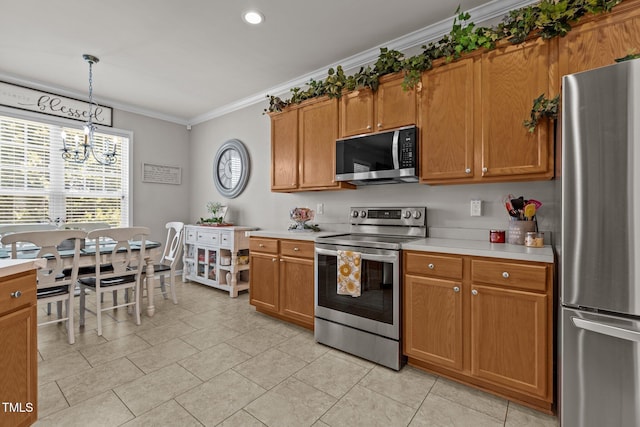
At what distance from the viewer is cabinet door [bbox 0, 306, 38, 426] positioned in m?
1.35

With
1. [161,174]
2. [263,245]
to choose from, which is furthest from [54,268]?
[161,174]

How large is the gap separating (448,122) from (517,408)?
1.91m

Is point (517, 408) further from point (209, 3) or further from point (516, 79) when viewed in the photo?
point (209, 3)

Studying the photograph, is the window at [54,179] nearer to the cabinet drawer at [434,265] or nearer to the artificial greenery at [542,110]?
the cabinet drawer at [434,265]

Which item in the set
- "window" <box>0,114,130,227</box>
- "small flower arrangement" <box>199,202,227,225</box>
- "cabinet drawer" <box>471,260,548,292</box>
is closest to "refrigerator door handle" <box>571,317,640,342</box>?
"cabinet drawer" <box>471,260,548,292</box>

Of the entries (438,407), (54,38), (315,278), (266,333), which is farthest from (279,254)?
(54,38)

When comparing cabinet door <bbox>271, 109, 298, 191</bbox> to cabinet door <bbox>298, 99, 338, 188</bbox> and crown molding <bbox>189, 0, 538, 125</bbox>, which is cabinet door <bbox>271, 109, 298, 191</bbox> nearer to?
cabinet door <bbox>298, 99, 338, 188</bbox>

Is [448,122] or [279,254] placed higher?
[448,122]

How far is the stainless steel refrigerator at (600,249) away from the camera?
4.04 feet

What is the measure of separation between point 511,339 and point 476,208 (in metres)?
1.02

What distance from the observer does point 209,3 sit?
2.36 m

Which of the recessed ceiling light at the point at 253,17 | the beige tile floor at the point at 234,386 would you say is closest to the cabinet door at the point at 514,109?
the beige tile floor at the point at 234,386

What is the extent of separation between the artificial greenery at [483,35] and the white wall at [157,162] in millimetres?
3431

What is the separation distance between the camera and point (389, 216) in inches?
113
